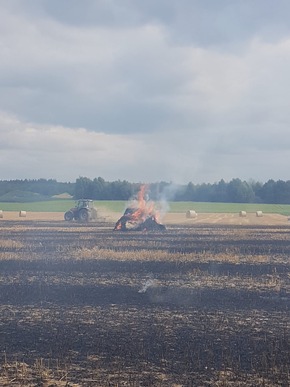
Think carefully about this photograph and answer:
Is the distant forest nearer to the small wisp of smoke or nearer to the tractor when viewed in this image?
the tractor

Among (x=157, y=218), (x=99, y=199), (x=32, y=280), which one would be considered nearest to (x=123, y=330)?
(x=32, y=280)

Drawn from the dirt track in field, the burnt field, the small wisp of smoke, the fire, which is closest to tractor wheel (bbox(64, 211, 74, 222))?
the dirt track in field

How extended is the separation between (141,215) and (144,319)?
1090 inches

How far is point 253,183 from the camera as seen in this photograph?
269 feet

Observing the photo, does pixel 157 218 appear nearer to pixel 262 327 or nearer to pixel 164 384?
pixel 262 327

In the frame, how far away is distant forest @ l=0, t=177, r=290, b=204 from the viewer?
46.6 metres

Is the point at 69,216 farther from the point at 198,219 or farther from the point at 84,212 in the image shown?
the point at 198,219

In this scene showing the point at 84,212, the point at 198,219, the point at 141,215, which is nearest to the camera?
the point at 141,215

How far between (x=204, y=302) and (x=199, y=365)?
526 centimetres

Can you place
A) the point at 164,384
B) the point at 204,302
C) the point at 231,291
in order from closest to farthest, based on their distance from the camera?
1. the point at 164,384
2. the point at 204,302
3. the point at 231,291

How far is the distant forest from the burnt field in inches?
844

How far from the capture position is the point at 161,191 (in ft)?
152

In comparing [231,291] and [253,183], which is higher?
[253,183]

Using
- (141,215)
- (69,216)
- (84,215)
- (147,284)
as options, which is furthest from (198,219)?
(147,284)
